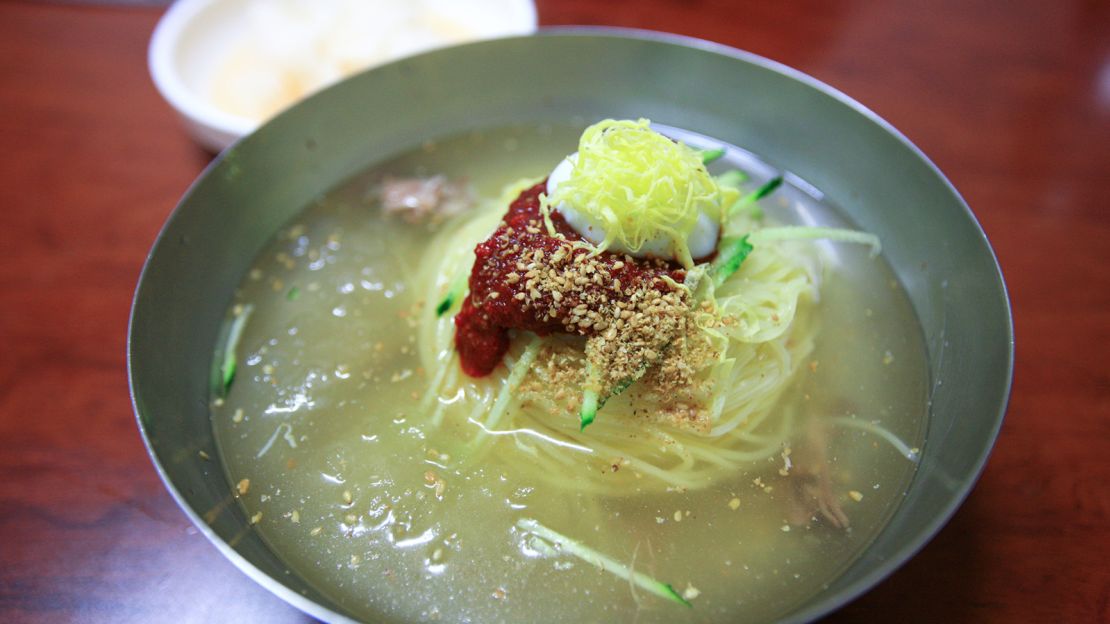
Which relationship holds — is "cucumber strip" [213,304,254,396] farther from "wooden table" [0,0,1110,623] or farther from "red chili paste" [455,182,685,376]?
"red chili paste" [455,182,685,376]

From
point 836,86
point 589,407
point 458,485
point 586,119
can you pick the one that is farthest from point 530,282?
point 836,86

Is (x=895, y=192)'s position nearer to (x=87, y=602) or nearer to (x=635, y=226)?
(x=635, y=226)

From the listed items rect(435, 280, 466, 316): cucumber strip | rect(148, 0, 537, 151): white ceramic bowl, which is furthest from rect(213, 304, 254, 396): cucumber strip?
rect(148, 0, 537, 151): white ceramic bowl

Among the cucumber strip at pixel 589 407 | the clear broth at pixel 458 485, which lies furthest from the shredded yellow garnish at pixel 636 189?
the clear broth at pixel 458 485

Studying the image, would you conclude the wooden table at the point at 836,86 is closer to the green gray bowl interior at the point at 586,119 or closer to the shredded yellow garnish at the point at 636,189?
→ the green gray bowl interior at the point at 586,119

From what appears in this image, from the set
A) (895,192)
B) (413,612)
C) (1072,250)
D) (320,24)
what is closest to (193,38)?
(320,24)

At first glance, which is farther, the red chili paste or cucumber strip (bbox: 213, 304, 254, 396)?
cucumber strip (bbox: 213, 304, 254, 396)
